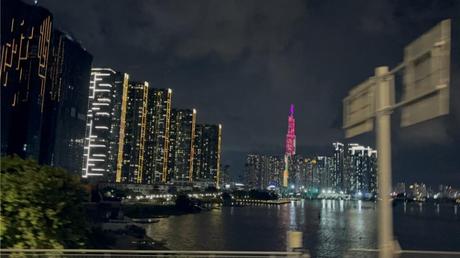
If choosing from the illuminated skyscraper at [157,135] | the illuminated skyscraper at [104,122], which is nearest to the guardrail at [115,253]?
the illuminated skyscraper at [104,122]

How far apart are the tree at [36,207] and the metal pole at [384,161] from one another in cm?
481

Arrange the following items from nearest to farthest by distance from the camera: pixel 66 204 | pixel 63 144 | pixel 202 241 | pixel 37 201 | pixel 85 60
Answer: pixel 37 201
pixel 66 204
pixel 202 241
pixel 63 144
pixel 85 60

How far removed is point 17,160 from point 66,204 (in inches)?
42.1

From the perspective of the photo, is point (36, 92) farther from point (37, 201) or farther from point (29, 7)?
point (37, 201)

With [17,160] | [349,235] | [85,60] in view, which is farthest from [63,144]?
[17,160]

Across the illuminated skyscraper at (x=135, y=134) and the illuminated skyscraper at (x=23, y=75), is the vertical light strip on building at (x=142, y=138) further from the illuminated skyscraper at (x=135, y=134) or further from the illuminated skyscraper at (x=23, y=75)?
the illuminated skyscraper at (x=23, y=75)

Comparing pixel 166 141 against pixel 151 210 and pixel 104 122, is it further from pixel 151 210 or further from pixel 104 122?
pixel 151 210

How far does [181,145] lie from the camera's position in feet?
613

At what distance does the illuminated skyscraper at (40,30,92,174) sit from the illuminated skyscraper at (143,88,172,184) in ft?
100

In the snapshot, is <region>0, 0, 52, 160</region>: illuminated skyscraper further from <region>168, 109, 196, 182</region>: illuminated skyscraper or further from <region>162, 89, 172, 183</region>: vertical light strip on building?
<region>168, 109, 196, 182</region>: illuminated skyscraper

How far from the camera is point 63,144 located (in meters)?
120

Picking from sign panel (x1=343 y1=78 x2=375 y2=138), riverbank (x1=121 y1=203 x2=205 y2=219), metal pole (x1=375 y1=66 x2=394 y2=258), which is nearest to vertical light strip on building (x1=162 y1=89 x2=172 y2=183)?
riverbank (x1=121 y1=203 x2=205 y2=219)

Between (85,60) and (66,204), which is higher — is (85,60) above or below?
above

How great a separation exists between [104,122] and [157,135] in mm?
27395
